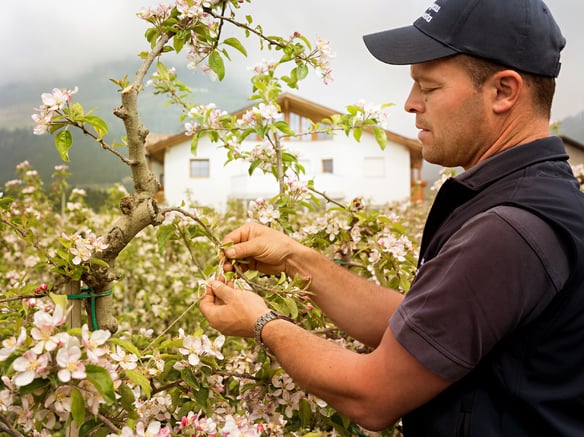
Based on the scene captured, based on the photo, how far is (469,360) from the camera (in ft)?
4.14

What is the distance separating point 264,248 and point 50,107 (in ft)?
2.82

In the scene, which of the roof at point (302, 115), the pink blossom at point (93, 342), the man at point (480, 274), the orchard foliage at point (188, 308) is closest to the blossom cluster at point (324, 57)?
the orchard foliage at point (188, 308)

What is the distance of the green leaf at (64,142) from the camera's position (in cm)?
177

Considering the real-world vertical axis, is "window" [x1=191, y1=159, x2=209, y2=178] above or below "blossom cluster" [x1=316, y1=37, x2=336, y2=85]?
below

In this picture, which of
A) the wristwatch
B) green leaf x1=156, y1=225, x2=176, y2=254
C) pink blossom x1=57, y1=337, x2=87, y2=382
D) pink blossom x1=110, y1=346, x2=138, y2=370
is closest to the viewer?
pink blossom x1=57, y1=337, x2=87, y2=382

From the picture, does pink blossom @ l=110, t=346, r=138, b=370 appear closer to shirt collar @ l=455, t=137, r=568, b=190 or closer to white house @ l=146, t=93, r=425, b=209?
shirt collar @ l=455, t=137, r=568, b=190

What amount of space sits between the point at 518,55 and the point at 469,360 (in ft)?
2.61

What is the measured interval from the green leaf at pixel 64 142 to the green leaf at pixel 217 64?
671mm

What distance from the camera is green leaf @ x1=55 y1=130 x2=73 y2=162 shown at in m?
1.77

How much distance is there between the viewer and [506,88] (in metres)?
1.52

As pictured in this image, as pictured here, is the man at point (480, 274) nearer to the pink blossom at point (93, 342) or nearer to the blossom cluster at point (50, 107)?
the pink blossom at point (93, 342)

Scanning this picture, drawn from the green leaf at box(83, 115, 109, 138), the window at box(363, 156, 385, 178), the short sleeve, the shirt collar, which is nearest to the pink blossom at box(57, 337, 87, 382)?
the short sleeve

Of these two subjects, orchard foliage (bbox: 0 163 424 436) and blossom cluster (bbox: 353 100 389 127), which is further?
blossom cluster (bbox: 353 100 389 127)

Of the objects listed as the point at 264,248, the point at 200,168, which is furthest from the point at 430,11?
the point at 200,168
